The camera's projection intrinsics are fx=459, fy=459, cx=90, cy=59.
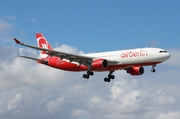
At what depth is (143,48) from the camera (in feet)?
263

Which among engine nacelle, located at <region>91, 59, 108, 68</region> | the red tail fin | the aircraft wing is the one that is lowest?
engine nacelle, located at <region>91, 59, 108, 68</region>

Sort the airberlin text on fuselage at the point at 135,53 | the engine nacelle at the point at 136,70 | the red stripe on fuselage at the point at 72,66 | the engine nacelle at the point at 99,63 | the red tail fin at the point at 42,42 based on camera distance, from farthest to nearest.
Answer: the red tail fin at the point at 42,42
the engine nacelle at the point at 136,70
the red stripe on fuselage at the point at 72,66
the engine nacelle at the point at 99,63
the airberlin text on fuselage at the point at 135,53

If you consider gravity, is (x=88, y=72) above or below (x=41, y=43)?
below

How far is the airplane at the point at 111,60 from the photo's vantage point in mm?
78375

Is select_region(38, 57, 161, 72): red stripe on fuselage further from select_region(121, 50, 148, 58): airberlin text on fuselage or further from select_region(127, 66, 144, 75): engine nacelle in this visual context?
select_region(127, 66, 144, 75): engine nacelle

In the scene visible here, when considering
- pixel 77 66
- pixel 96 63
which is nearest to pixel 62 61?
pixel 77 66

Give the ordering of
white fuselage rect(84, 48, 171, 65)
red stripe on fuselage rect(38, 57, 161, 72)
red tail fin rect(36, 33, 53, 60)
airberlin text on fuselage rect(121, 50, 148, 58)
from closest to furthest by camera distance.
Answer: white fuselage rect(84, 48, 171, 65) → airberlin text on fuselage rect(121, 50, 148, 58) → red stripe on fuselage rect(38, 57, 161, 72) → red tail fin rect(36, 33, 53, 60)

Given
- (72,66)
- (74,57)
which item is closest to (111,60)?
(74,57)

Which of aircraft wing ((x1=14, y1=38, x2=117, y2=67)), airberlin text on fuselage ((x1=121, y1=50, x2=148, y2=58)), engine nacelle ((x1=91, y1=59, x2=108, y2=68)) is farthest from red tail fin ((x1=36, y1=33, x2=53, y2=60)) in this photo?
airberlin text on fuselage ((x1=121, y1=50, x2=148, y2=58))

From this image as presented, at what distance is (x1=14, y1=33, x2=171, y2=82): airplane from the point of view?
78.4m

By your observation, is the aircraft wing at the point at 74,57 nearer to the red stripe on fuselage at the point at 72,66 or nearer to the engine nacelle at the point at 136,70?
the red stripe on fuselage at the point at 72,66

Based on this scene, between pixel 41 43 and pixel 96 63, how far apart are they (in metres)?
20.2

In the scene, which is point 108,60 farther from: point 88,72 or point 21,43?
point 21,43

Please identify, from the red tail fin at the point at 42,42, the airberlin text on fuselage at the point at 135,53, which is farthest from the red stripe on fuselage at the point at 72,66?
the red tail fin at the point at 42,42
